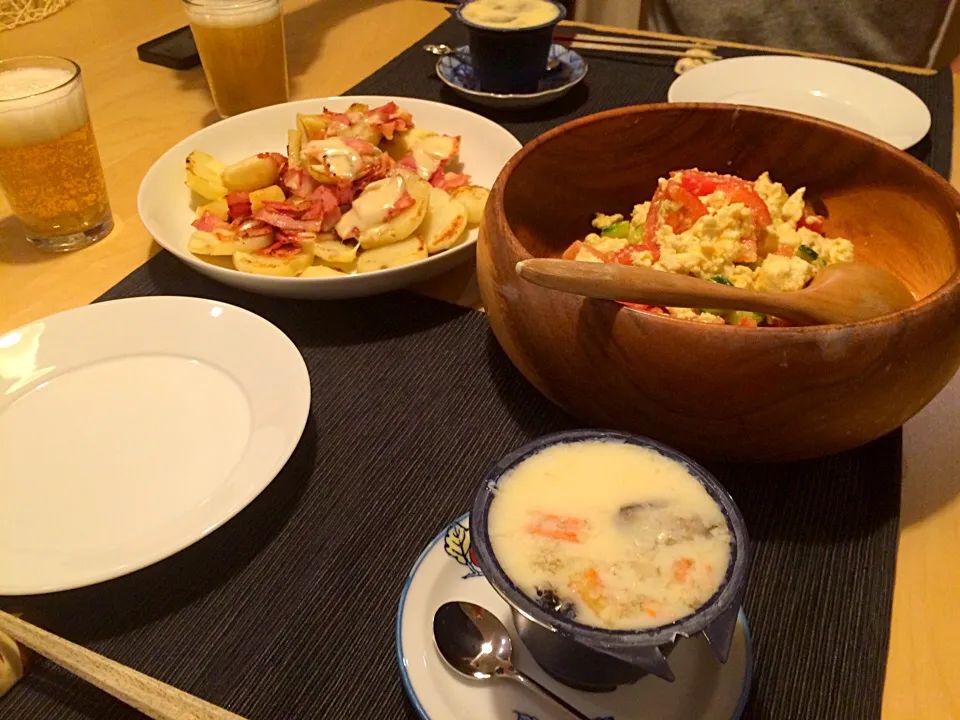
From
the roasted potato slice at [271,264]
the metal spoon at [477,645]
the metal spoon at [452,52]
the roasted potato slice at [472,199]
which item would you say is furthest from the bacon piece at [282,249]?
the metal spoon at [452,52]

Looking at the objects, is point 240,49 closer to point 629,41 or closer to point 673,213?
point 629,41

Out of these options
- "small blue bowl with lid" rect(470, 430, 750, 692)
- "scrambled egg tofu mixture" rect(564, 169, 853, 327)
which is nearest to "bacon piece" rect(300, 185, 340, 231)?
"scrambled egg tofu mixture" rect(564, 169, 853, 327)

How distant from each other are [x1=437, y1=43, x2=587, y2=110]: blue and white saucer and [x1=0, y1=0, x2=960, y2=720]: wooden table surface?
225 mm

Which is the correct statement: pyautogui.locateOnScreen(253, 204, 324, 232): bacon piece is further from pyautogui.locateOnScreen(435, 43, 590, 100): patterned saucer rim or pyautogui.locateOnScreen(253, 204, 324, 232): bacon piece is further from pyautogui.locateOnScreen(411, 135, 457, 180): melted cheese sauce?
pyautogui.locateOnScreen(435, 43, 590, 100): patterned saucer rim

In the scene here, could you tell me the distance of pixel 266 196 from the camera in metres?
1.11

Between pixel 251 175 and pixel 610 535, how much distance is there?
84 centimetres

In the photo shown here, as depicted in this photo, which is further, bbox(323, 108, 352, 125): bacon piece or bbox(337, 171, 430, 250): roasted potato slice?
bbox(323, 108, 352, 125): bacon piece

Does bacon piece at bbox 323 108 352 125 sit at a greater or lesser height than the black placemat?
greater

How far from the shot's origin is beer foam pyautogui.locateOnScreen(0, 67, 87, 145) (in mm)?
1076

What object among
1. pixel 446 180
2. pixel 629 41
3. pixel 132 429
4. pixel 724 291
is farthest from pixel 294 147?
pixel 629 41

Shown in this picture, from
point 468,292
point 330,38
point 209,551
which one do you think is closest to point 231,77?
point 330,38

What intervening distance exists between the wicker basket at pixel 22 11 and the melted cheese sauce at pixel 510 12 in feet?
4.15

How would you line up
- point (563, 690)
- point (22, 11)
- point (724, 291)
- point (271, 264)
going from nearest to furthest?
point (563, 690) → point (724, 291) → point (271, 264) → point (22, 11)

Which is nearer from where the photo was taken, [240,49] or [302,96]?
[240,49]
